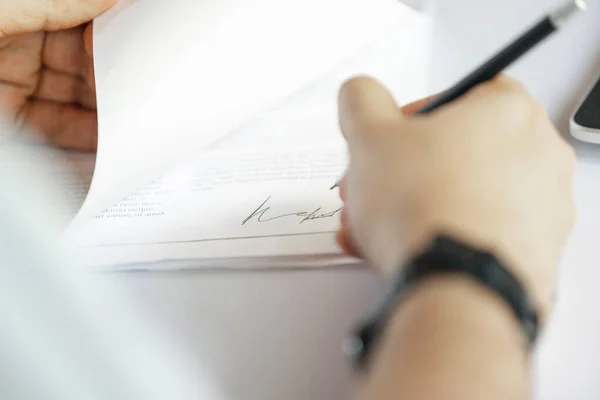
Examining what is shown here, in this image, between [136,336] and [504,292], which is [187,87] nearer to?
[136,336]

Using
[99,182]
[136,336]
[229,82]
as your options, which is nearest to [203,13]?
[229,82]

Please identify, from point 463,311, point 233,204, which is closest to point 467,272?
point 463,311

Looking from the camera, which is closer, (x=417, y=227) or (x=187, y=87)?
(x=417, y=227)

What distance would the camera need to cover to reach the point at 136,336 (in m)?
0.34

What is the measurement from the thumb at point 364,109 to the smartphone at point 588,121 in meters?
0.20

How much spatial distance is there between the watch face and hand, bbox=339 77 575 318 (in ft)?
0.51

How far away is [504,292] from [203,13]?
34 cm

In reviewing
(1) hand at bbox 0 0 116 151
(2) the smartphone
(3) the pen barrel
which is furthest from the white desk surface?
(1) hand at bbox 0 0 116 151

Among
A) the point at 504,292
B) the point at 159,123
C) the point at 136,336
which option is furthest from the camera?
the point at 159,123

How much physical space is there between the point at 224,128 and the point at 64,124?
158 mm

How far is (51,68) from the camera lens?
0.55 m

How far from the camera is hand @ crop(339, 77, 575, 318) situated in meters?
0.24
